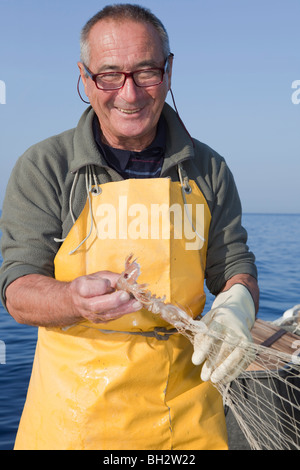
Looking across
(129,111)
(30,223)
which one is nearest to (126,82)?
(129,111)

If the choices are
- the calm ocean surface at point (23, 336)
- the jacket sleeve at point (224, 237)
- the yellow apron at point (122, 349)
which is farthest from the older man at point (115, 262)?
the calm ocean surface at point (23, 336)

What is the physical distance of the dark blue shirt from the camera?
258cm

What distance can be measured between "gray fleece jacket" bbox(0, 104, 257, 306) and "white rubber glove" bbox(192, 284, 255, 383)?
291mm

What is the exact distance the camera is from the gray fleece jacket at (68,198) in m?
2.37

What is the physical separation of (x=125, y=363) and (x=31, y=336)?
646cm

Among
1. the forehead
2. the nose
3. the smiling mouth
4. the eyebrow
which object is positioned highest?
the forehead

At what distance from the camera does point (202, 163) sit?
108 inches

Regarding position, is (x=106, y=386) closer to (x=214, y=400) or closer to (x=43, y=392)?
(x=43, y=392)

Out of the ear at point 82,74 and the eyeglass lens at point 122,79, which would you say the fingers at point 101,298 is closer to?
the eyeglass lens at point 122,79

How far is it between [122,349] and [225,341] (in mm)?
484

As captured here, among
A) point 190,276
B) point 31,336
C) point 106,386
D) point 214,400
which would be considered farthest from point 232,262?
point 31,336

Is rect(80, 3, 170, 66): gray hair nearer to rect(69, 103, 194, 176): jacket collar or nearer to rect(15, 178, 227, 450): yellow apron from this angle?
rect(69, 103, 194, 176): jacket collar

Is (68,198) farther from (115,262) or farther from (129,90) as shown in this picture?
(129,90)

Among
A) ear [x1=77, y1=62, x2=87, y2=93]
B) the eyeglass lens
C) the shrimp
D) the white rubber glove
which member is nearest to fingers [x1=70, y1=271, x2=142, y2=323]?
the shrimp
